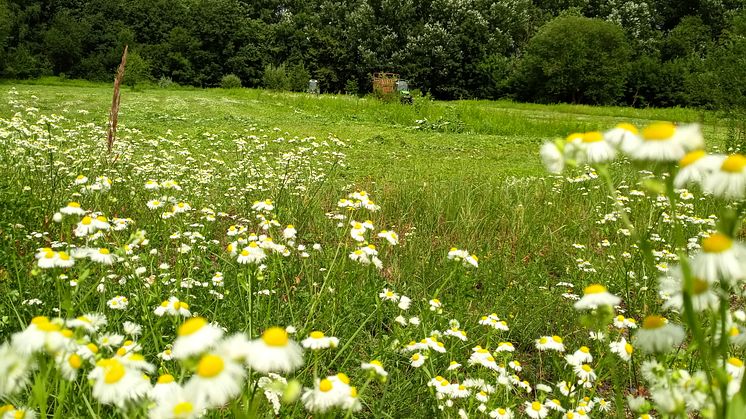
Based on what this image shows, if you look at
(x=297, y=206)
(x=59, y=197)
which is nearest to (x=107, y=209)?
(x=59, y=197)

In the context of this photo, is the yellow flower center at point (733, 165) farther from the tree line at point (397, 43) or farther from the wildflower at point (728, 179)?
the tree line at point (397, 43)

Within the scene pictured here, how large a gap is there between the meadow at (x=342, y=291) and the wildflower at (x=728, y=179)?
4 cm

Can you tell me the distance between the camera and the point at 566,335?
2393mm

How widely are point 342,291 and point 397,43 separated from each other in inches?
1263

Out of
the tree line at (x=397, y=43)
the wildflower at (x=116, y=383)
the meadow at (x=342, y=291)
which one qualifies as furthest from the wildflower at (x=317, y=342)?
the tree line at (x=397, y=43)

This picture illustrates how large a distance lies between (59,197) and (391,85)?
14.3m

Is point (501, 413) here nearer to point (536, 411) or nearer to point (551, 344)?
point (536, 411)

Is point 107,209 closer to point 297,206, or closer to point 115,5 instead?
point 297,206

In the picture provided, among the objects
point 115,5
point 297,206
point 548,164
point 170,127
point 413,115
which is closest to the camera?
point 548,164

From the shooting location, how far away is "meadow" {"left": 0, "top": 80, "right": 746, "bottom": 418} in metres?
0.82

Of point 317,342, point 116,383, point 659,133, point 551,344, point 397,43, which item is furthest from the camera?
point 397,43

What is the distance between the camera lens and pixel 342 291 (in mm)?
1906

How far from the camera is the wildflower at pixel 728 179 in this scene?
2.06ft

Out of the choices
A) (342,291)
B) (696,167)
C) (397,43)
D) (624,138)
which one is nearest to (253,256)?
(342,291)
